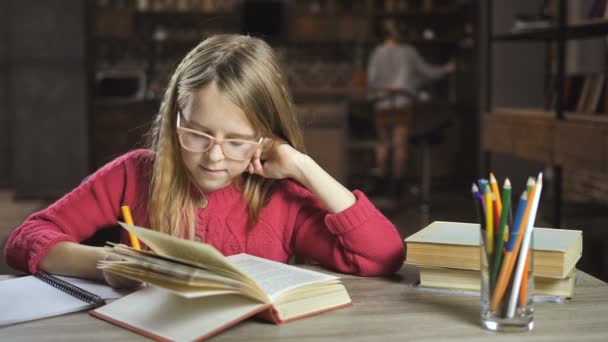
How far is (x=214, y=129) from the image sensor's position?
130 cm

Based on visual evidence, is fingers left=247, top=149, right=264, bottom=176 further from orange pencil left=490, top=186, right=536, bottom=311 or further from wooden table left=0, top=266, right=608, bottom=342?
orange pencil left=490, top=186, right=536, bottom=311

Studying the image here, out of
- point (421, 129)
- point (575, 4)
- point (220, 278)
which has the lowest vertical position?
point (421, 129)

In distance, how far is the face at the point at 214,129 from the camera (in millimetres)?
1297

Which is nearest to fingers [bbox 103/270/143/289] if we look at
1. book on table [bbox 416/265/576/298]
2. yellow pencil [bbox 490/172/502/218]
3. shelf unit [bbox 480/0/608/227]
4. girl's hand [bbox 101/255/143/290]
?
girl's hand [bbox 101/255/143/290]

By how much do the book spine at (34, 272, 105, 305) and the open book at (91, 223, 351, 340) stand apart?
42 millimetres

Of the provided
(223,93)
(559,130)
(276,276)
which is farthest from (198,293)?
(559,130)

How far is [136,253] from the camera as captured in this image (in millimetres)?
1067

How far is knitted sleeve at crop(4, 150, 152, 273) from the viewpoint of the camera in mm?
1407

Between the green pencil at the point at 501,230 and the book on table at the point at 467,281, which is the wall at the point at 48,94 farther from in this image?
the green pencil at the point at 501,230

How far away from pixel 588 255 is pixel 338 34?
4.57 m

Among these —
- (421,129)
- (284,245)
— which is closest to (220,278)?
(284,245)

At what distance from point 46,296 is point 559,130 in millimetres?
3357

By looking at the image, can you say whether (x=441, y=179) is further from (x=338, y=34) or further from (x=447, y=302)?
(x=447, y=302)

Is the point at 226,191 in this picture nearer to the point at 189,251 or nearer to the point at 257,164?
the point at 257,164
